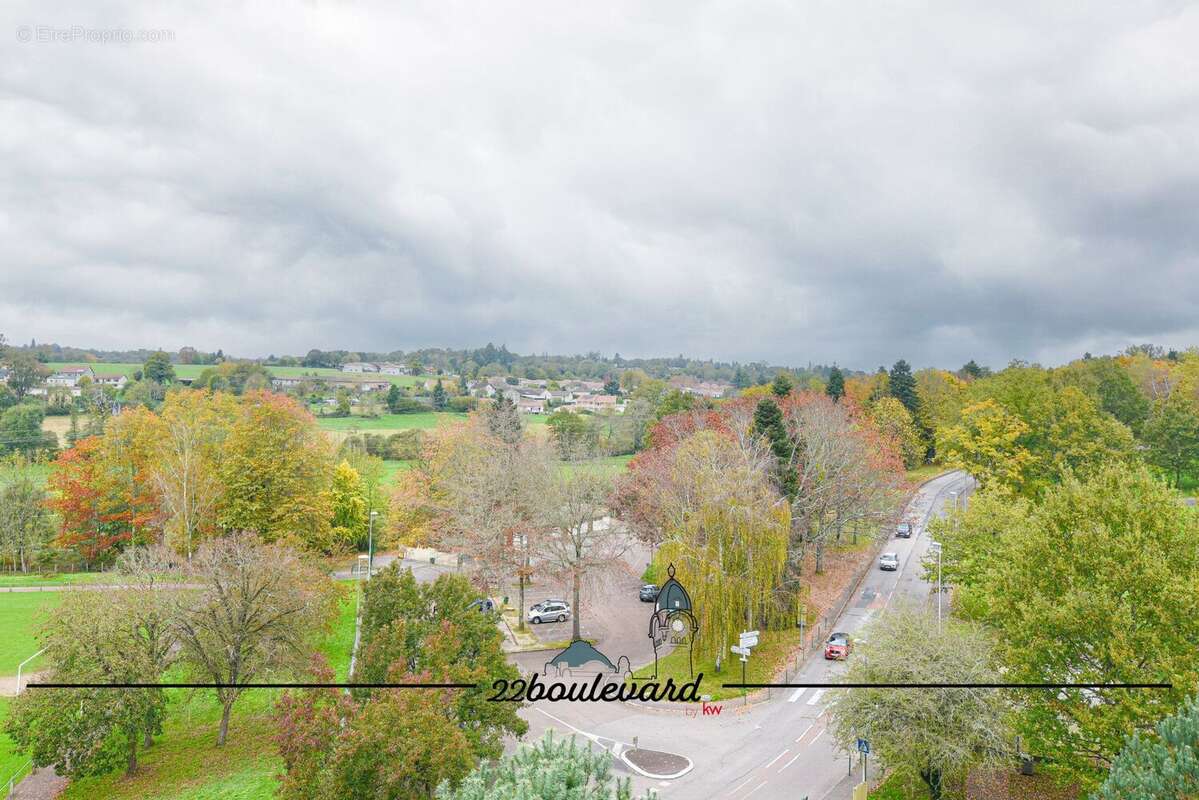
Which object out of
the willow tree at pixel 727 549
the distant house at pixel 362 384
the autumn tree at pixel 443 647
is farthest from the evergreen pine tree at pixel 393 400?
the autumn tree at pixel 443 647

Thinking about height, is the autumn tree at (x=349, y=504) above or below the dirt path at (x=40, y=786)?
above

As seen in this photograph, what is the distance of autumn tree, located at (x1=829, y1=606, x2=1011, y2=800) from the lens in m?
18.8

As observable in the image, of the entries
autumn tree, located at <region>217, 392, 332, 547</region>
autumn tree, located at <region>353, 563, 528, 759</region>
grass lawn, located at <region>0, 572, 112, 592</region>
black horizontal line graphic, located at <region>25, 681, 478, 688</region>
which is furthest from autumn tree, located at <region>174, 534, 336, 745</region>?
grass lawn, located at <region>0, 572, 112, 592</region>

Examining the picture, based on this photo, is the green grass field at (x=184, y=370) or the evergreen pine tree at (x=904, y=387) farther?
the green grass field at (x=184, y=370)

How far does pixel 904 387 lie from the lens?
80312 millimetres

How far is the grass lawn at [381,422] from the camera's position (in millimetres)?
106188

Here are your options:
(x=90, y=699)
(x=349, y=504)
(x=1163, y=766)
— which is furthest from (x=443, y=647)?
(x=349, y=504)

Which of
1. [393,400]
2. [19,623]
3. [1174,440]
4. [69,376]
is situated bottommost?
[19,623]

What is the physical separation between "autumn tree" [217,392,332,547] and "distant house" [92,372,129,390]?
116m

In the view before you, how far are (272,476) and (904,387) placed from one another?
218 feet

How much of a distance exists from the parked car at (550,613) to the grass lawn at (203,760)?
413 inches

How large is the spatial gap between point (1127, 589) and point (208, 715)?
32872mm

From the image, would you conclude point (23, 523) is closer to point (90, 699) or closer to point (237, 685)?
point (90, 699)

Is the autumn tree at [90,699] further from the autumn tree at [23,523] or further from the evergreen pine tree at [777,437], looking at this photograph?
the autumn tree at [23,523]
